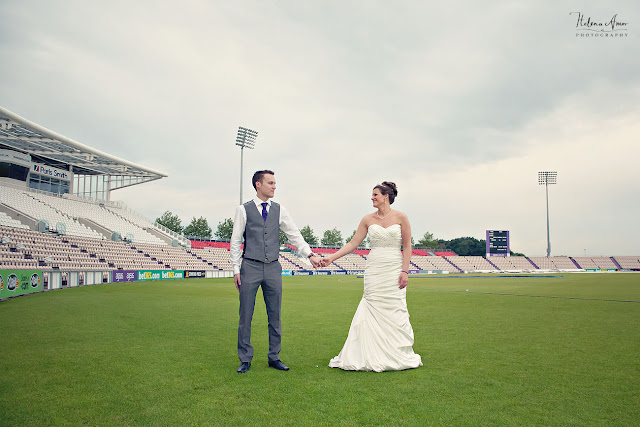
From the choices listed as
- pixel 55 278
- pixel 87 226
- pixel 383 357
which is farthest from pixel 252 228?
pixel 87 226

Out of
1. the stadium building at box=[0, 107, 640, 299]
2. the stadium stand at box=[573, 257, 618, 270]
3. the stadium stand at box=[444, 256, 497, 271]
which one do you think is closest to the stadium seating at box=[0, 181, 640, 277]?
the stadium building at box=[0, 107, 640, 299]

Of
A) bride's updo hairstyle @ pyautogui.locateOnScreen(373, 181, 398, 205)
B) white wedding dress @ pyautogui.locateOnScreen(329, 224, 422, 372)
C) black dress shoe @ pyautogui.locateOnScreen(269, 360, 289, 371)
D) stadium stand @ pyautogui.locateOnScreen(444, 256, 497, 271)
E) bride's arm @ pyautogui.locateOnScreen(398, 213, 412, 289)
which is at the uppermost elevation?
bride's updo hairstyle @ pyautogui.locateOnScreen(373, 181, 398, 205)

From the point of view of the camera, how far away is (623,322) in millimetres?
9398

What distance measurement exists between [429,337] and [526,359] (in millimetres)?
2132

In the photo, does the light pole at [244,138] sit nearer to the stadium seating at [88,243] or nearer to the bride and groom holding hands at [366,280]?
the stadium seating at [88,243]

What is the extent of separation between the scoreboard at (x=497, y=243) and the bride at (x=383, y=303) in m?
66.2

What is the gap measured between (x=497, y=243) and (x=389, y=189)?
221ft

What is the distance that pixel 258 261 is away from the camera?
536cm

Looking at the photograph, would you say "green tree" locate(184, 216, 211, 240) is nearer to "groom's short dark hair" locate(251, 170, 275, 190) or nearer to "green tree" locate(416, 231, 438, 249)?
"green tree" locate(416, 231, 438, 249)

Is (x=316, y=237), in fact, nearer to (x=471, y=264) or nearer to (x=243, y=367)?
(x=471, y=264)

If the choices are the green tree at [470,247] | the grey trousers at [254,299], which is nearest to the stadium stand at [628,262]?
the green tree at [470,247]

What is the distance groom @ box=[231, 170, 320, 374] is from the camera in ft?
17.4

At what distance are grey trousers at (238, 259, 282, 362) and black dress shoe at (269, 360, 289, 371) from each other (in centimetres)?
5

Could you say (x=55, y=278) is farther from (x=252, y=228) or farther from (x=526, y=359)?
(x=526, y=359)
